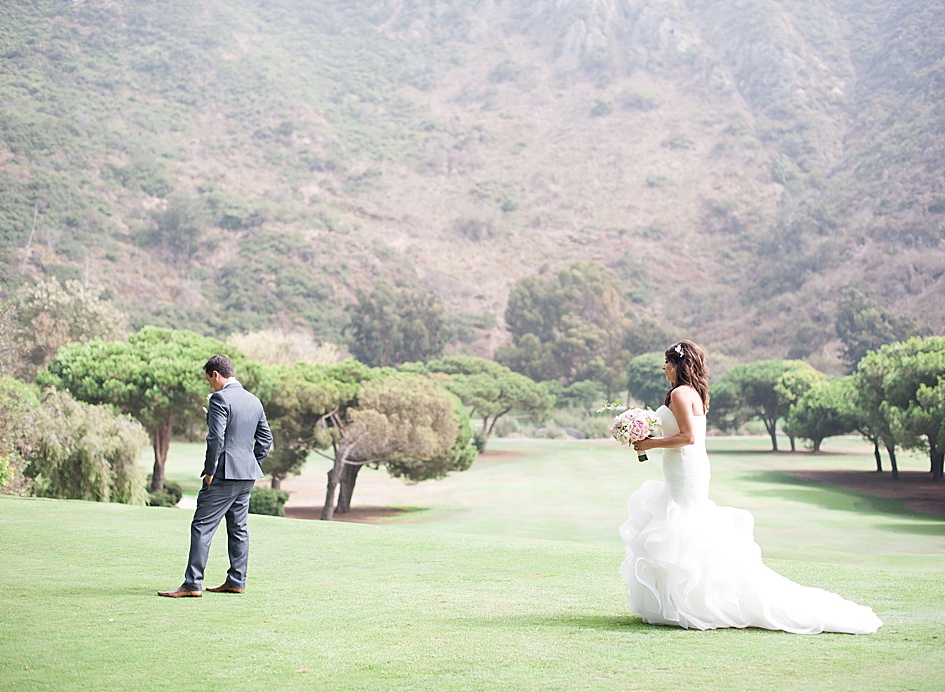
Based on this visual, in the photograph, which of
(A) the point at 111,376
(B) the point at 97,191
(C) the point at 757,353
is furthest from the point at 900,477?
(B) the point at 97,191

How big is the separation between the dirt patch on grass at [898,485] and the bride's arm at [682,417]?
29148 mm

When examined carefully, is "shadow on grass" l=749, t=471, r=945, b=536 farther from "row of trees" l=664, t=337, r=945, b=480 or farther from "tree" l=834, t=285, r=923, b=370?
"tree" l=834, t=285, r=923, b=370

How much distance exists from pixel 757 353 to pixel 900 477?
165 feet

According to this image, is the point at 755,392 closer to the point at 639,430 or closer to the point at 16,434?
the point at 16,434

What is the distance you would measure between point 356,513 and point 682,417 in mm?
28315

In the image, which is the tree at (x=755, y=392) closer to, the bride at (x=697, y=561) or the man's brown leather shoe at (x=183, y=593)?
the bride at (x=697, y=561)

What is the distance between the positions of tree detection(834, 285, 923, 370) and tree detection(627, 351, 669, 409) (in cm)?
1750

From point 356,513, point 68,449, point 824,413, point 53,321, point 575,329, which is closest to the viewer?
point 68,449

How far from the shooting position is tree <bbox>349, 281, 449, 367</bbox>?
84.8 meters

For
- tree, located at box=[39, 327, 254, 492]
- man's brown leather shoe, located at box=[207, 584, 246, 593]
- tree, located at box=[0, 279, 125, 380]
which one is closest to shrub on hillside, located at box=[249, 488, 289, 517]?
tree, located at box=[39, 327, 254, 492]

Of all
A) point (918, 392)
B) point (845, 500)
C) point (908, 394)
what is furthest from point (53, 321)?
point (918, 392)

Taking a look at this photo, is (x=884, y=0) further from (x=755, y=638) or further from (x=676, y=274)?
(x=755, y=638)

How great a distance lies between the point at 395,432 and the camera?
30875 millimetres

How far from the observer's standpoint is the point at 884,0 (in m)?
149
